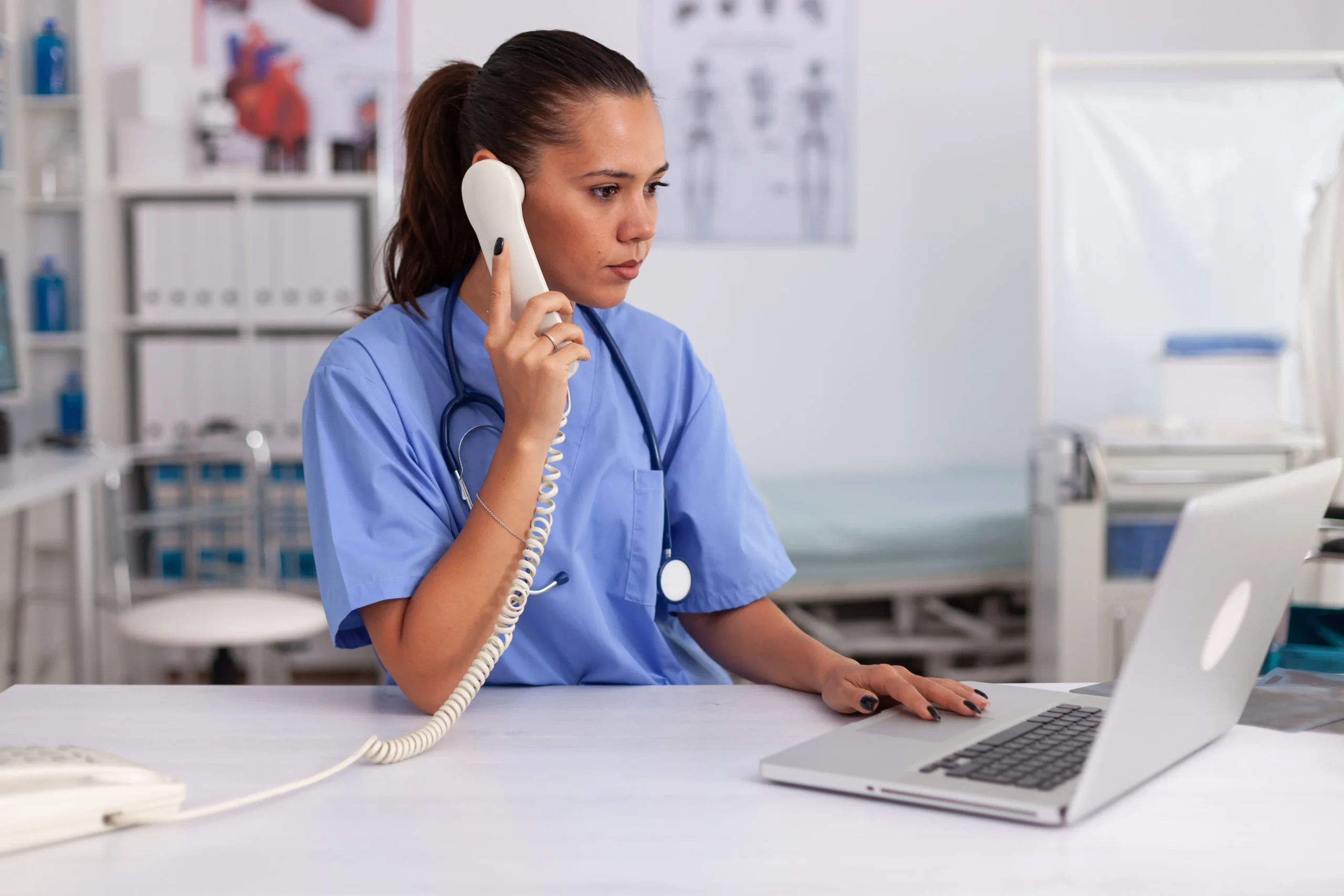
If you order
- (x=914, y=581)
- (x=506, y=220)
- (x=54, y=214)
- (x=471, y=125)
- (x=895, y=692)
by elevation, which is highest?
(x=54, y=214)

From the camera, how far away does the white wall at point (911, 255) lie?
3.99 meters

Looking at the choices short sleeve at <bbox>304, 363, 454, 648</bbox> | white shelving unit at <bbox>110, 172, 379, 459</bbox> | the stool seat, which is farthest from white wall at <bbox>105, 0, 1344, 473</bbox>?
short sleeve at <bbox>304, 363, 454, 648</bbox>

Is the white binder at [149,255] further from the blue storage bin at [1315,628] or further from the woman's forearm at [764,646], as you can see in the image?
the blue storage bin at [1315,628]

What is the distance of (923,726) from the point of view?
963 mm

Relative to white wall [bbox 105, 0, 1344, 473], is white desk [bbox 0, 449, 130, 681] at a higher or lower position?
lower

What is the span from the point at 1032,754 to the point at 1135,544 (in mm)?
2022

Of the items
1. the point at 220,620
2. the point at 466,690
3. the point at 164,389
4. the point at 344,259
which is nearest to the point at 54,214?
the point at 164,389

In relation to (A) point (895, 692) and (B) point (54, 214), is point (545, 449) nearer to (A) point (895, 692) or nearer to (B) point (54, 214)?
(A) point (895, 692)

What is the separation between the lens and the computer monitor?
3.04m

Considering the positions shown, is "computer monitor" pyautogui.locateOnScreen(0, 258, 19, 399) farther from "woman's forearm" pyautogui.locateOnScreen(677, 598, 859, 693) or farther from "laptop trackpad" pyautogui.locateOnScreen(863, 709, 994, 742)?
"laptop trackpad" pyautogui.locateOnScreen(863, 709, 994, 742)

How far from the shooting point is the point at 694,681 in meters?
1.36

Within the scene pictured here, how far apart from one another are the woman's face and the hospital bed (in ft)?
6.70

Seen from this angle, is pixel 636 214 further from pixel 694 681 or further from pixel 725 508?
pixel 694 681

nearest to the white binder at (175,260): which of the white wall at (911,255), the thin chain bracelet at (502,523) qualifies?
the white wall at (911,255)
